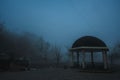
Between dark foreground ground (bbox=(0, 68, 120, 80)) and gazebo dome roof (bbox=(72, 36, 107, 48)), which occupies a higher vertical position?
gazebo dome roof (bbox=(72, 36, 107, 48))

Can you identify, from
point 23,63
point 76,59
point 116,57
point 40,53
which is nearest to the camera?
point 76,59

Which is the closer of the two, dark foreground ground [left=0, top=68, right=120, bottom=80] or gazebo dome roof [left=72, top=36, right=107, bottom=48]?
dark foreground ground [left=0, top=68, right=120, bottom=80]

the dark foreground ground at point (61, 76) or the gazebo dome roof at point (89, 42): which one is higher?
the gazebo dome roof at point (89, 42)

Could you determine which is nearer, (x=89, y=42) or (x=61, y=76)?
(x=61, y=76)

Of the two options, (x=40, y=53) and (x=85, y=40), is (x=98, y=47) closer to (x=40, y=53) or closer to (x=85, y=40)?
(x=85, y=40)

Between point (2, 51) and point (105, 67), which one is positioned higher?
point (2, 51)

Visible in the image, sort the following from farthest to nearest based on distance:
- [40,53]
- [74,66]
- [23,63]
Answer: [40,53] < [23,63] < [74,66]

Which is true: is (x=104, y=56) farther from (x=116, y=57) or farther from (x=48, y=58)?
(x=48, y=58)

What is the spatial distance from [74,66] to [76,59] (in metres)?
3.10

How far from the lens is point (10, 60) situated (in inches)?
1706

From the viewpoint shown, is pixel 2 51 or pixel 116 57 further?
pixel 116 57

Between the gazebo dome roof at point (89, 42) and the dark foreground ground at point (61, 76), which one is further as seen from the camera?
the gazebo dome roof at point (89, 42)

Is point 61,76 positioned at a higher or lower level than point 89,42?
lower

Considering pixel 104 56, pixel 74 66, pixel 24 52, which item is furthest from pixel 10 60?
pixel 104 56
